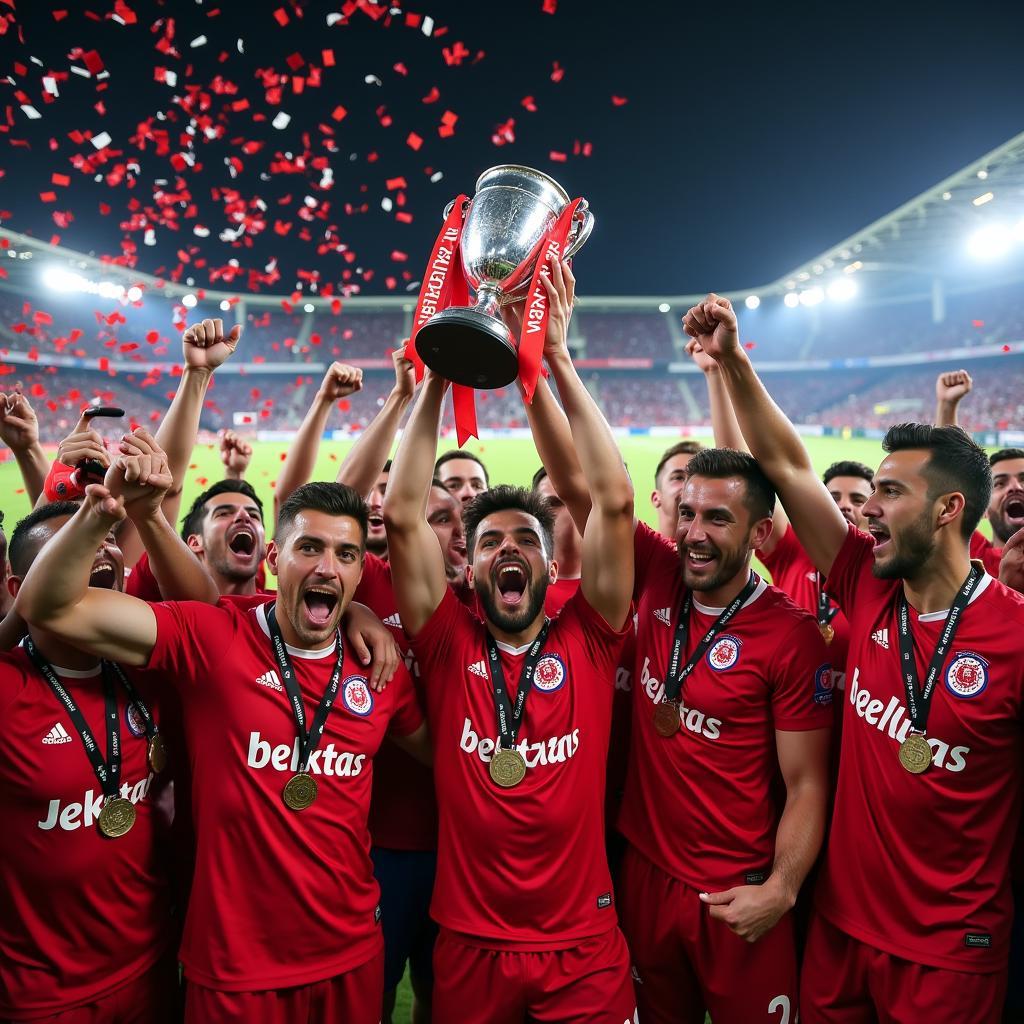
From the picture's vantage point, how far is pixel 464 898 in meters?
2.30

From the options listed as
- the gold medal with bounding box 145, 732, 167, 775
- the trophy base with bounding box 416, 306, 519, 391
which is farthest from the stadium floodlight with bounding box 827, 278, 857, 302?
the gold medal with bounding box 145, 732, 167, 775

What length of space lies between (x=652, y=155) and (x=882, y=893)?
34111 mm

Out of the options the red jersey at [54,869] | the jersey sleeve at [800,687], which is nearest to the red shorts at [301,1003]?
the red jersey at [54,869]

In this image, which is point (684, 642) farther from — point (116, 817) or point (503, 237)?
point (116, 817)

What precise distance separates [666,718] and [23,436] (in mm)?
3213

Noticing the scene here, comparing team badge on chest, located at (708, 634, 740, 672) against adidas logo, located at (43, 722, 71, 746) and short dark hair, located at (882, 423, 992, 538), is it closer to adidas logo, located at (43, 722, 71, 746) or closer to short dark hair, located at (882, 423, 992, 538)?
short dark hair, located at (882, 423, 992, 538)

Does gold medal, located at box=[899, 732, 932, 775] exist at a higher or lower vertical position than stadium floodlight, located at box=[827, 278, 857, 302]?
lower

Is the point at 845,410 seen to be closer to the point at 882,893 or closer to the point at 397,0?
the point at 397,0

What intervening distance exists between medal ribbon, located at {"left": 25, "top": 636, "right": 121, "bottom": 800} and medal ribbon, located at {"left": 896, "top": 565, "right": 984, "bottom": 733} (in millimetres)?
2500

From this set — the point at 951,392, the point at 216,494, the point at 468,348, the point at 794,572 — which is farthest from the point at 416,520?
the point at 951,392

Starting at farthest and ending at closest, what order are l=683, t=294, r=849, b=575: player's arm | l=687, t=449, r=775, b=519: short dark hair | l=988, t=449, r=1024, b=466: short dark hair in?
1. l=988, t=449, r=1024, b=466: short dark hair
2. l=687, t=449, r=775, b=519: short dark hair
3. l=683, t=294, r=849, b=575: player's arm

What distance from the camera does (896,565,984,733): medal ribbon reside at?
2312 mm

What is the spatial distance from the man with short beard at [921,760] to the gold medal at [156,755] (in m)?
2.23

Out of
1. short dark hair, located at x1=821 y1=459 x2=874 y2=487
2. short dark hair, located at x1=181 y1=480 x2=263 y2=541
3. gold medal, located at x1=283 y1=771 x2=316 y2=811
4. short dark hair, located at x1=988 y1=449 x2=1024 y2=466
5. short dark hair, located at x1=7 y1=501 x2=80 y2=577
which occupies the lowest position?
gold medal, located at x1=283 y1=771 x2=316 y2=811
